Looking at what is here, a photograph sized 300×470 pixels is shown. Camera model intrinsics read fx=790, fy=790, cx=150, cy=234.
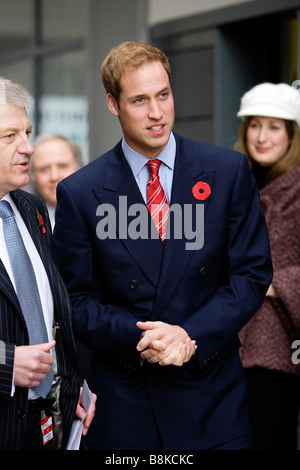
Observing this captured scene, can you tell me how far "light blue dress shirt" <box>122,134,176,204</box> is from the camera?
3.16 meters

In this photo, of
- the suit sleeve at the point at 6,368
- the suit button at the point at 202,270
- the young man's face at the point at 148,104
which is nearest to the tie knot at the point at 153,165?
the young man's face at the point at 148,104

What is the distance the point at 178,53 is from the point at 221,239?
491 centimetres

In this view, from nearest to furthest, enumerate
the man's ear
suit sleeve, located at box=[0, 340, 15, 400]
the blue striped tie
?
1. suit sleeve, located at box=[0, 340, 15, 400]
2. the blue striped tie
3. the man's ear

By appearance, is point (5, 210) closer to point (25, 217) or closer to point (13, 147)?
point (25, 217)

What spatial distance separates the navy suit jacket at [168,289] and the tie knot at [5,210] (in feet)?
0.93

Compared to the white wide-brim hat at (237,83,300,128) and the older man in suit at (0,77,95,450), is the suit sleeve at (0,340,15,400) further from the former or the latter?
the white wide-brim hat at (237,83,300,128)

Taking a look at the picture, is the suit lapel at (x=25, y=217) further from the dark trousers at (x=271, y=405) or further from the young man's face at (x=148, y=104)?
the dark trousers at (x=271, y=405)

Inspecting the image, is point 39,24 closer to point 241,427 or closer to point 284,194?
point 284,194

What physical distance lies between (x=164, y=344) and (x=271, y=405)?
4.43 feet

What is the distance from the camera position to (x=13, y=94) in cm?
282

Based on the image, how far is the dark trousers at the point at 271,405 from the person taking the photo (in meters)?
3.96

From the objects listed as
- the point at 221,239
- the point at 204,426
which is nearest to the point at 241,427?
the point at 204,426

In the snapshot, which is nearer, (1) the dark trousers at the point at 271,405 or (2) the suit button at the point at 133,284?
(2) the suit button at the point at 133,284

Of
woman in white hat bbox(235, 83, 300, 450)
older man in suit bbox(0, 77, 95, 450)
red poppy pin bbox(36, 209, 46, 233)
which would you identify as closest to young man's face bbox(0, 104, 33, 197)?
older man in suit bbox(0, 77, 95, 450)
